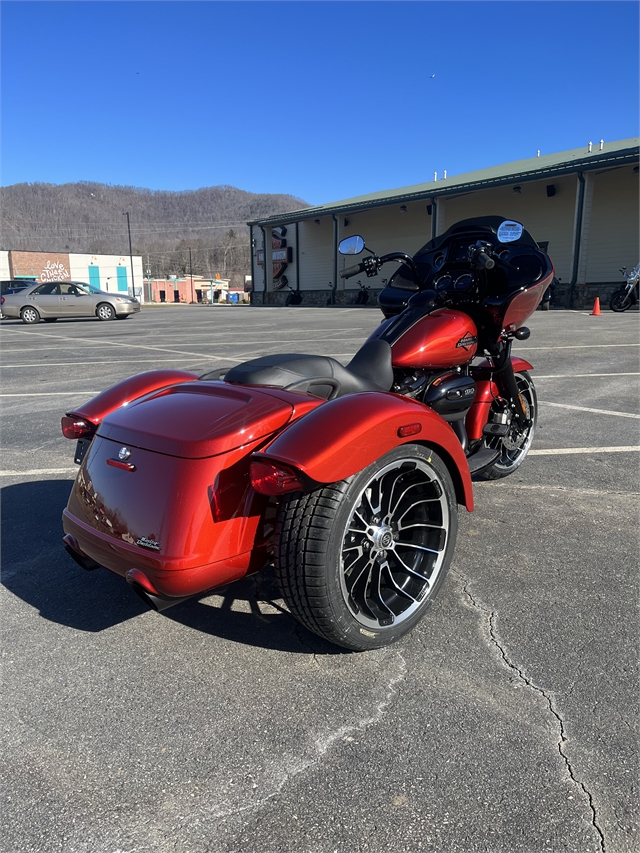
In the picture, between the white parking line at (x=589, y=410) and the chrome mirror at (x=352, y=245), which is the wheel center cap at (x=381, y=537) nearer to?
the chrome mirror at (x=352, y=245)

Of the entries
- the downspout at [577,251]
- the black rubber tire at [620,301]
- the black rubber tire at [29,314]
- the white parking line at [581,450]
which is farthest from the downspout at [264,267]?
the white parking line at [581,450]

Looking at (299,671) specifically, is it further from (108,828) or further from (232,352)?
(232,352)

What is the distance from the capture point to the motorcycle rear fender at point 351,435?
1.97 metres

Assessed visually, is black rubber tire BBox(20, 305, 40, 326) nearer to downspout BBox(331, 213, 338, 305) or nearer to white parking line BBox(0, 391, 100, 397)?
white parking line BBox(0, 391, 100, 397)

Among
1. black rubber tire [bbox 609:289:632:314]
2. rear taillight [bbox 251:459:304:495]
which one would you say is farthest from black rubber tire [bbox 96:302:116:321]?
rear taillight [bbox 251:459:304:495]

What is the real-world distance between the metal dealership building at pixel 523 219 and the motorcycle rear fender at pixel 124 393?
2215 cm

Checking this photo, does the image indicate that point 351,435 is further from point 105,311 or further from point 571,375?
point 105,311

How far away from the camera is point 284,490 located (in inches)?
76.9

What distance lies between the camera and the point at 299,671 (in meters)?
2.17

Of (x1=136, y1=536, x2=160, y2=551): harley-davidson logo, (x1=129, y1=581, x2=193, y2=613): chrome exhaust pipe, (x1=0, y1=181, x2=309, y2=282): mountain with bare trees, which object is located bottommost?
(x1=129, y1=581, x2=193, y2=613): chrome exhaust pipe

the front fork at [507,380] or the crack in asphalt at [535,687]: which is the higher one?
the front fork at [507,380]

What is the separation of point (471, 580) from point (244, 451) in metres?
1.35

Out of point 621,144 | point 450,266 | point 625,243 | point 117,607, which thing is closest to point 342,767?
point 117,607

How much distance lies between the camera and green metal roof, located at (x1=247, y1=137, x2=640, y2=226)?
21.6 meters
